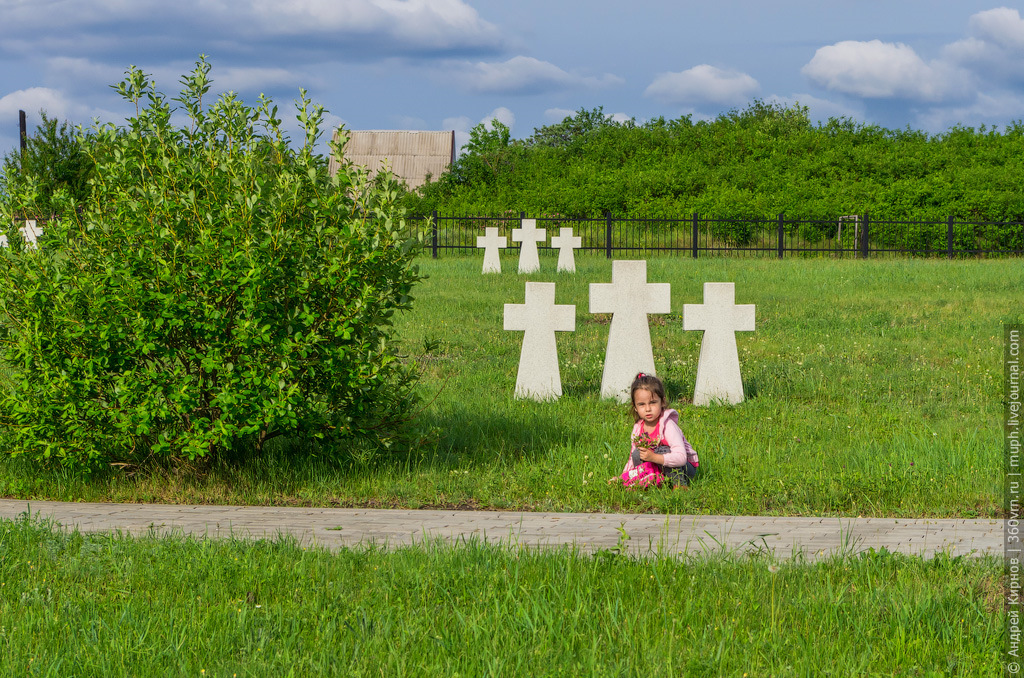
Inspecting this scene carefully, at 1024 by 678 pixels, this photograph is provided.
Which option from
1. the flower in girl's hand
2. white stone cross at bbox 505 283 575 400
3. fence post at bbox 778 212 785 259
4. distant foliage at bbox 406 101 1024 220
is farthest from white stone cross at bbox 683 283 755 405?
distant foliage at bbox 406 101 1024 220

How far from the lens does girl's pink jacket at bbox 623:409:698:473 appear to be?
633cm

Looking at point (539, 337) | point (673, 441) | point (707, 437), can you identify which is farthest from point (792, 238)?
point (673, 441)

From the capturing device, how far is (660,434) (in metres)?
6.51

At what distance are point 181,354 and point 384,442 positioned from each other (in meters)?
1.44

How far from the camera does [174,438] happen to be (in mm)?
6645

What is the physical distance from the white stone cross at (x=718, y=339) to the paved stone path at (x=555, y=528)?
372 centimetres

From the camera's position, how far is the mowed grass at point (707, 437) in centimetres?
643

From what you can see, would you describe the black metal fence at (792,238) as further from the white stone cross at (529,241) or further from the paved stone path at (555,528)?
the paved stone path at (555,528)

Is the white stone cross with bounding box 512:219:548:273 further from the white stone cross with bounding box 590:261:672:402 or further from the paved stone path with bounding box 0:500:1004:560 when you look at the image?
the paved stone path with bounding box 0:500:1004:560

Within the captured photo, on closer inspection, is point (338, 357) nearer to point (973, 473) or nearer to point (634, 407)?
point (634, 407)

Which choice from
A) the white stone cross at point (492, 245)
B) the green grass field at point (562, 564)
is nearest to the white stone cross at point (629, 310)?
the green grass field at point (562, 564)

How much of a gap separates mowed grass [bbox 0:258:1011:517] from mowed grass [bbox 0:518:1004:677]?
1566 mm

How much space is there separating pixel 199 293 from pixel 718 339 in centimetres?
506

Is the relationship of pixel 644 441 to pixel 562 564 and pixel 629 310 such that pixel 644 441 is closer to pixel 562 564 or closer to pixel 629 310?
pixel 562 564
